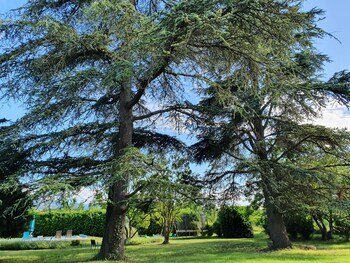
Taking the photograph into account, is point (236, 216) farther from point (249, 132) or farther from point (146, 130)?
point (146, 130)

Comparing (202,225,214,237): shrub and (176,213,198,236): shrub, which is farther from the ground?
(176,213,198,236): shrub

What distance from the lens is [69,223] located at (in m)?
27.4

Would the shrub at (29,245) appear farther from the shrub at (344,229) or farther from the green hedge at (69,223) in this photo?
the shrub at (344,229)

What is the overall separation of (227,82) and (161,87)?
243 cm

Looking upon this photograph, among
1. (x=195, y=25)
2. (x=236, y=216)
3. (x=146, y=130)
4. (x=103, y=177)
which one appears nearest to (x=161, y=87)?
(x=146, y=130)

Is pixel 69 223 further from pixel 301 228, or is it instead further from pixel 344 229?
pixel 344 229

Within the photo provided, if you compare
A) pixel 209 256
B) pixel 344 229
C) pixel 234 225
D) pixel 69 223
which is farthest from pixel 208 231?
pixel 209 256

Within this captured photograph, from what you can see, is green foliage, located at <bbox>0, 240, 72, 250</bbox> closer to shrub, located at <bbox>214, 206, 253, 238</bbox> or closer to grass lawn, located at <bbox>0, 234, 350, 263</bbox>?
grass lawn, located at <bbox>0, 234, 350, 263</bbox>

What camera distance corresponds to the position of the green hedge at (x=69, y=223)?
26.8 metres

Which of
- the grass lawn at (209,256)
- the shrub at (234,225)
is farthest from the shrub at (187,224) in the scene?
the grass lawn at (209,256)

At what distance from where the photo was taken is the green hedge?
26.8 m

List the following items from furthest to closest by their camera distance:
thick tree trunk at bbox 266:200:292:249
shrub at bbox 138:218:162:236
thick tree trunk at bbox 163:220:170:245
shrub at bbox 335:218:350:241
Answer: shrub at bbox 138:218:162:236, thick tree trunk at bbox 163:220:170:245, shrub at bbox 335:218:350:241, thick tree trunk at bbox 266:200:292:249

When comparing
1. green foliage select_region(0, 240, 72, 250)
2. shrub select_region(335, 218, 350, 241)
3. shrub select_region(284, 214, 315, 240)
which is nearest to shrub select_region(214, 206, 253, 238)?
shrub select_region(284, 214, 315, 240)

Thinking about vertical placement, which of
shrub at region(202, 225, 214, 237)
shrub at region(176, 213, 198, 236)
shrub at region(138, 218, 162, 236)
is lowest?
shrub at region(202, 225, 214, 237)
